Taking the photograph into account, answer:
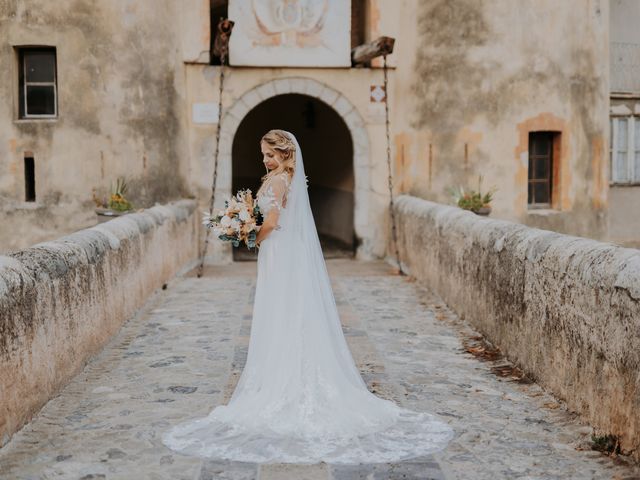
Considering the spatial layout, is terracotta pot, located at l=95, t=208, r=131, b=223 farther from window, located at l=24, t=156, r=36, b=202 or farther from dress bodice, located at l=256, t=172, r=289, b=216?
dress bodice, located at l=256, t=172, r=289, b=216

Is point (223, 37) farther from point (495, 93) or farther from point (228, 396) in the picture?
point (228, 396)

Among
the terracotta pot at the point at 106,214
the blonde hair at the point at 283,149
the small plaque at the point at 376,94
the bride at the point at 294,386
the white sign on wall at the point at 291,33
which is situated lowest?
the bride at the point at 294,386

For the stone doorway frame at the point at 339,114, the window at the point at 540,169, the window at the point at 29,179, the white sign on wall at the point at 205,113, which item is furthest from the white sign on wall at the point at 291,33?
the window at the point at 29,179

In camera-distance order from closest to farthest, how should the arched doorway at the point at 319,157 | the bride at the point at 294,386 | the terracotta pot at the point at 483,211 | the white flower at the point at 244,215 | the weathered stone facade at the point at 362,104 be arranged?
the bride at the point at 294,386 → the white flower at the point at 244,215 → the terracotta pot at the point at 483,211 → the weathered stone facade at the point at 362,104 → the arched doorway at the point at 319,157

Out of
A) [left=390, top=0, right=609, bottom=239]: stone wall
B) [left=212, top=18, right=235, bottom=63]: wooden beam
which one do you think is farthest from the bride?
[left=390, top=0, right=609, bottom=239]: stone wall

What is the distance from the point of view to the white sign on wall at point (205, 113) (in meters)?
14.1

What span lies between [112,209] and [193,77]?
9.39 feet

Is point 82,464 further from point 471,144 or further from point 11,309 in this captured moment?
point 471,144

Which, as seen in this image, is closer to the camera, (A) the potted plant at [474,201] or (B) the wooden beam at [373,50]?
(B) the wooden beam at [373,50]

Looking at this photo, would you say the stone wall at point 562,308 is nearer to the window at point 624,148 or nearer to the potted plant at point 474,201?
the potted plant at point 474,201

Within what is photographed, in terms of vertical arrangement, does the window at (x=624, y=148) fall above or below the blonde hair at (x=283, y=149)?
above

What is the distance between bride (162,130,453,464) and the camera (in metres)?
4.73

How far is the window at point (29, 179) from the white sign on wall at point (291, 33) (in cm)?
366

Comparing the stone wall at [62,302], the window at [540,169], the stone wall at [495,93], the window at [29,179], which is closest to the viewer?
the stone wall at [62,302]
